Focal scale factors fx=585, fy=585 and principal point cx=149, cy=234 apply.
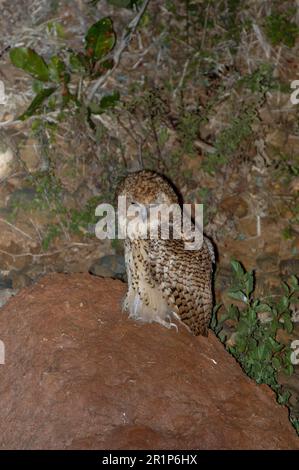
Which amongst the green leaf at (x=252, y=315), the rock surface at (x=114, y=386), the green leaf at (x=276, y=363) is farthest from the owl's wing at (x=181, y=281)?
the green leaf at (x=276, y=363)

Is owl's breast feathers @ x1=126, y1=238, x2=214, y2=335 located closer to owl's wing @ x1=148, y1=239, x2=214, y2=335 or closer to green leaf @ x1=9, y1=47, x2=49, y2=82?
owl's wing @ x1=148, y1=239, x2=214, y2=335

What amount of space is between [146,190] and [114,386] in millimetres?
1298

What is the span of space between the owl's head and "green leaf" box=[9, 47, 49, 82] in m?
2.28

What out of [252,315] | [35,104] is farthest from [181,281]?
[35,104]

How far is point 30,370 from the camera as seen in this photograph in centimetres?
331

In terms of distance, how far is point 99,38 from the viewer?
5.75 metres

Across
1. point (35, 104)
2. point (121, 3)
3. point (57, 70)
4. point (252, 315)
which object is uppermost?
point (121, 3)

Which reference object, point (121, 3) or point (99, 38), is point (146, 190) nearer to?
point (99, 38)

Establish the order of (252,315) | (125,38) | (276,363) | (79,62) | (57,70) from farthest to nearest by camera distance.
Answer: (125,38)
(79,62)
(57,70)
(276,363)
(252,315)

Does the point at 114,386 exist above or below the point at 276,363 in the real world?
above

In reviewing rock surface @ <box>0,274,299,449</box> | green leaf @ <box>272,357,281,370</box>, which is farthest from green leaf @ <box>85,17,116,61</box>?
green leaf @ <box>272,357,281,370</box>

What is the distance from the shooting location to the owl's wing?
12.9 ft

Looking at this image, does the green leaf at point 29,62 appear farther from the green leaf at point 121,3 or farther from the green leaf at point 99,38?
the green leaf at point 121,3

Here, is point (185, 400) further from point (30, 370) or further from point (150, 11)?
point (150, 11)
